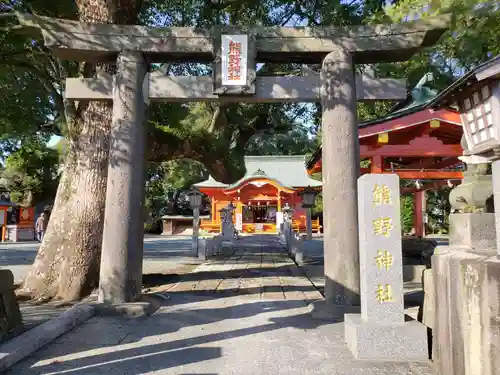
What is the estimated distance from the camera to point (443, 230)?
2775cm

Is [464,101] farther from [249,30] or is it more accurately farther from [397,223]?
[249,30]

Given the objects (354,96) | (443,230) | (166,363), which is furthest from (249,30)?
(443,230)

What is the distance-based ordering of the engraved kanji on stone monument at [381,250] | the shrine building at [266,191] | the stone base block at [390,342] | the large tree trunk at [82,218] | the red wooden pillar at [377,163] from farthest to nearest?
the shrine building at [266,191], the red wooden pillar at [377,163], the large tree trunk at [82,218], the engraved kanji on stone monument at [381,250], the stone base block at [390,342]

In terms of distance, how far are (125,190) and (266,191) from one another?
21.9 metres

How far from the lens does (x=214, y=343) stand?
14.6 ft

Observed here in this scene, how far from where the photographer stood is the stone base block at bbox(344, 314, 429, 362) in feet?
12.8

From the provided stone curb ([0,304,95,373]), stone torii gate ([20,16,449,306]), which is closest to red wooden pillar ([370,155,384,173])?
stone torii gate ([20,16,449,306])

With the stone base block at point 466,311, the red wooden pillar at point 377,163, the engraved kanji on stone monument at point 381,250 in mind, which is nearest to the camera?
the stone base block at point 466,311

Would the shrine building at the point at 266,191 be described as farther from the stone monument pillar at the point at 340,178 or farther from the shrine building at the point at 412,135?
the stone monument pillar at the point at 340,178

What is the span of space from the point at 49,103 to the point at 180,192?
21.1m

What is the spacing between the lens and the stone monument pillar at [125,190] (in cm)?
586

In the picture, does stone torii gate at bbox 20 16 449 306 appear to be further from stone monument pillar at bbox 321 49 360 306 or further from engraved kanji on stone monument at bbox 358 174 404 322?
engraved kanji on stone monument at bbox 358 174 404 322

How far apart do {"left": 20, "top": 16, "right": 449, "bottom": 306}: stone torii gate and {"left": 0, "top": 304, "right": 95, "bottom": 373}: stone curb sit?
21.7 inches

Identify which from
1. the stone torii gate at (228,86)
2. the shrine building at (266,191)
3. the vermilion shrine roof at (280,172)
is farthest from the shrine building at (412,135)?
the vermilion shrine roof at (280,172)
